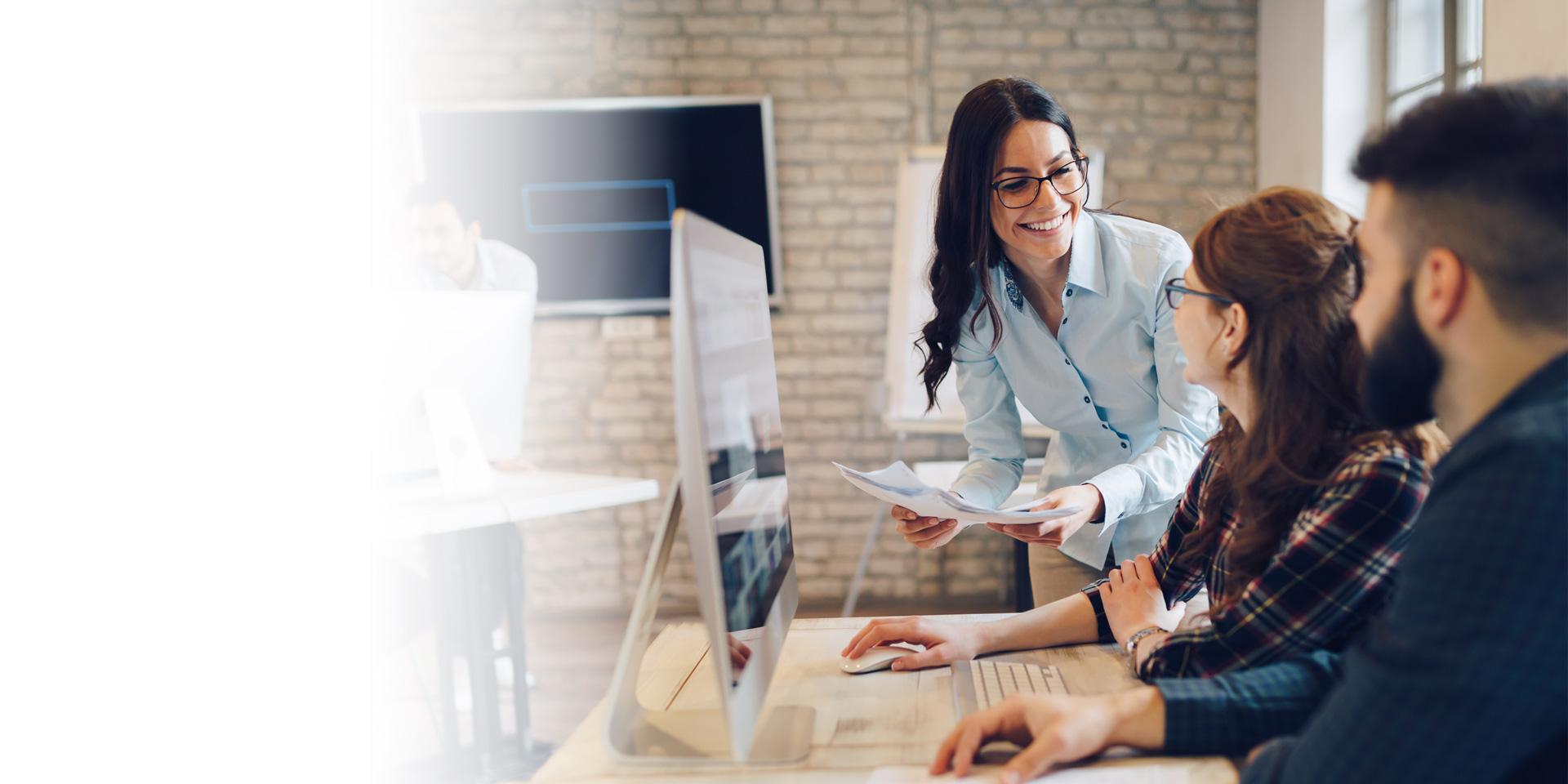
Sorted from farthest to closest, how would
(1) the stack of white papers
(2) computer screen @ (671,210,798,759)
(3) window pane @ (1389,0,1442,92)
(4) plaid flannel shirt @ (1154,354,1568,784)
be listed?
(3) window pane @ (1389,0,1442,92) < (1) the stack of white papers < (2) computer screen @ (671,210,798,759) < (4) plaid flannel shirt @ (1154,354,1568,784)

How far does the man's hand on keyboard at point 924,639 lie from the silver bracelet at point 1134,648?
0.54ft

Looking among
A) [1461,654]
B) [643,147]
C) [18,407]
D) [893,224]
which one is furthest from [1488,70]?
[18,407]

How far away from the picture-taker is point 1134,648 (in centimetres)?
96

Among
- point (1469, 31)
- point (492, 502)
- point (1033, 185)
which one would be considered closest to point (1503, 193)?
point (1033, 185)

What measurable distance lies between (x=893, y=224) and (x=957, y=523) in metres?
2.42

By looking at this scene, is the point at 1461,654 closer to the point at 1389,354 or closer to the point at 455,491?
the point at 1389,354

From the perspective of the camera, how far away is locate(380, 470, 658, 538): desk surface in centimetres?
187

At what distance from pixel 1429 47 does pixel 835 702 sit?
3.02 m

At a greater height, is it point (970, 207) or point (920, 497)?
point (970, 207)

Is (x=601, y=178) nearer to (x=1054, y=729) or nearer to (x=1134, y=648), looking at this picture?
(x=1134, y=648)

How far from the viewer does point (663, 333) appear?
351 cm

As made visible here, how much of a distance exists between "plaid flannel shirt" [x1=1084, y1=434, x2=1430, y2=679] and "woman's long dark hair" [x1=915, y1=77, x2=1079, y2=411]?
682 millimetres

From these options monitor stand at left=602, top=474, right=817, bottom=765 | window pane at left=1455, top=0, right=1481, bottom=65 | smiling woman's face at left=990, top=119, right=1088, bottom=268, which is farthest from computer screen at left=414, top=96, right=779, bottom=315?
monitor stand at left=602, top=474, right=817, bottom=765

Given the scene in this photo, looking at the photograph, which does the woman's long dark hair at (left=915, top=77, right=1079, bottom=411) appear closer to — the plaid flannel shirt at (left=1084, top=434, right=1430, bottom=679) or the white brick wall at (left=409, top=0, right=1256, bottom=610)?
the plaid flannel shirt at (left=1084, top=434, right=1430, bottom=679)
